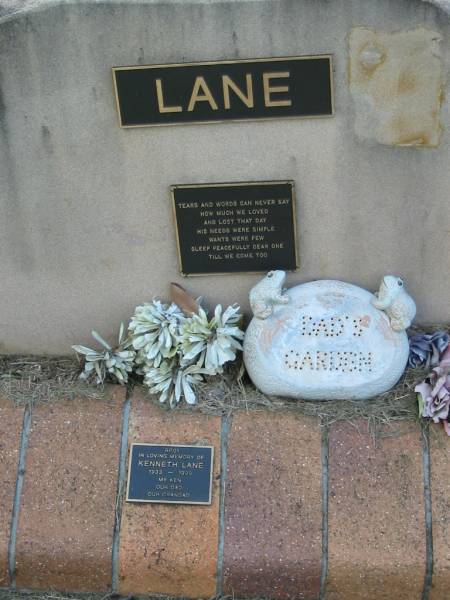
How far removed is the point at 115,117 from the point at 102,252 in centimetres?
67

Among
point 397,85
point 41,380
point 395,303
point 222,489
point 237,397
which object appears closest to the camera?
point 397,85

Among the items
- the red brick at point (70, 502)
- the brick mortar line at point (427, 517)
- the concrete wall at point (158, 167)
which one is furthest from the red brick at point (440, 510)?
the red brick at point (70, 502)

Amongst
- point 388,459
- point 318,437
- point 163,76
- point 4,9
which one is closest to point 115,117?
point 163,76

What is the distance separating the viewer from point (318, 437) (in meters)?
3.19

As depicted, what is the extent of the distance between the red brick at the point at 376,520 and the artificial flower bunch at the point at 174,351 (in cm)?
68

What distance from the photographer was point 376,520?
3.01 meters

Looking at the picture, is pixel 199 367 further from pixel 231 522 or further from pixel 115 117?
pixel 115 117

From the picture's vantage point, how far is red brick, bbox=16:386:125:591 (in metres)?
3.12

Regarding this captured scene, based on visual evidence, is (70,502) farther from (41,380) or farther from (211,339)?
(211,339)

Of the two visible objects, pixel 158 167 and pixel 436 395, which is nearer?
pixel 436 395

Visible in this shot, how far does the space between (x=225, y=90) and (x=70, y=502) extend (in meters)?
1.90

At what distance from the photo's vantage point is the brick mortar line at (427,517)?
2.96 metres

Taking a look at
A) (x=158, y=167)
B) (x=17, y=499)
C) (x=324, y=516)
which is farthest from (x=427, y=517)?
(x=158, y=167)

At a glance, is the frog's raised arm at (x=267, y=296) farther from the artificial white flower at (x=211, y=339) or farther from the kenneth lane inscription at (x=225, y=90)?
the kenneth lane inscription at (x=225, y=90)
